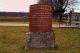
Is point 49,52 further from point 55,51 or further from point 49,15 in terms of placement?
point 49,15

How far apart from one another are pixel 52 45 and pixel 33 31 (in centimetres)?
111

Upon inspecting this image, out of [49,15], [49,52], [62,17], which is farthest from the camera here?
[62,17]

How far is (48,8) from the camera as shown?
15375 mm

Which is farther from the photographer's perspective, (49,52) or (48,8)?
(48,8)

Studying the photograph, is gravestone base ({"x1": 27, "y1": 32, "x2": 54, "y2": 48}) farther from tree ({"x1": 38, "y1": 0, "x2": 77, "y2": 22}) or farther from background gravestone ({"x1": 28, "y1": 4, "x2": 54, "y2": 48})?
tree ({"x1": 38, "y1": 0, "x2": 77, "y2": 22})

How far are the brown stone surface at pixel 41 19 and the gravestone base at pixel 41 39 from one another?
195 mm

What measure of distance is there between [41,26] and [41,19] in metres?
0.33

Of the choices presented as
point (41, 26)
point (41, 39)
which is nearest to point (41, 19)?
point (41, 26)

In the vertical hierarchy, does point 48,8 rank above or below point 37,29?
above

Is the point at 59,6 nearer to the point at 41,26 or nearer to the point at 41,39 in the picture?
the point at 41,26

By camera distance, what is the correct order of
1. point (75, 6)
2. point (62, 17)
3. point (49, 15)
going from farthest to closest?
point (75, 6)
point (62, 17)
point (49, 15)

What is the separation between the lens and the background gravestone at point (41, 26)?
15.4 meters

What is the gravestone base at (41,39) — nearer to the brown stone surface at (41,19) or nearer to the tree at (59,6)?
the brown stone surface at (41,19)

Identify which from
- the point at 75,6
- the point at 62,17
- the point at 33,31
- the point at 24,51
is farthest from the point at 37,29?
the point at 75,6
